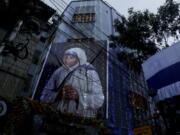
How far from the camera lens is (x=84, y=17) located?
19797mm

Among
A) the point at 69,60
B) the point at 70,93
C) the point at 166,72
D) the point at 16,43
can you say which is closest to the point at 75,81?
the point at 70,93

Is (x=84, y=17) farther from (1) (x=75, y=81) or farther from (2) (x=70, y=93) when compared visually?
(2) (x=70, y=93)

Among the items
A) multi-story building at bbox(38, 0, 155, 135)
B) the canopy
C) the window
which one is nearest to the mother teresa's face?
multi-story building at bbox(38, 0, 155, 135)

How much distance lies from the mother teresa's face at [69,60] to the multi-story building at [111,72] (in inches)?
72.9

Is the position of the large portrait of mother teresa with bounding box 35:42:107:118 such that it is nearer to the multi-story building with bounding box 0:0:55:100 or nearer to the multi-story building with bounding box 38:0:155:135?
the multi-story building with bounding box 38:0:155:135

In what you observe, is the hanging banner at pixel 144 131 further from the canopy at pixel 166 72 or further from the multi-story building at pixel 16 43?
the multi-story building at pixel 16 43

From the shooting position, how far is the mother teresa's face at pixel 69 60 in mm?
14595

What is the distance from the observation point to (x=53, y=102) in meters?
12.5

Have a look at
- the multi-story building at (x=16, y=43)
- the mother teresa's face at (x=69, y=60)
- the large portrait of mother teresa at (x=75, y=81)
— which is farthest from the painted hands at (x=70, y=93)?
the multi-story building at (x=16, y=43)

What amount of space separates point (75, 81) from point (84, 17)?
9.48 meters

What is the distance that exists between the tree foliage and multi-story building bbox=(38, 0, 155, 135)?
1.62 metres

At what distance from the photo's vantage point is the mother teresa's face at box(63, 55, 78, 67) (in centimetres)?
1460

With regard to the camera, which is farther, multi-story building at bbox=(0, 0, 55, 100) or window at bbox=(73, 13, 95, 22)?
window at bbox=(73, 13, 95, 22)

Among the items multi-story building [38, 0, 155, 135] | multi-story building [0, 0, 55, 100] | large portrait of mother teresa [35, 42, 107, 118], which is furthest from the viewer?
multi-story building [38, 0, 155, 135]
